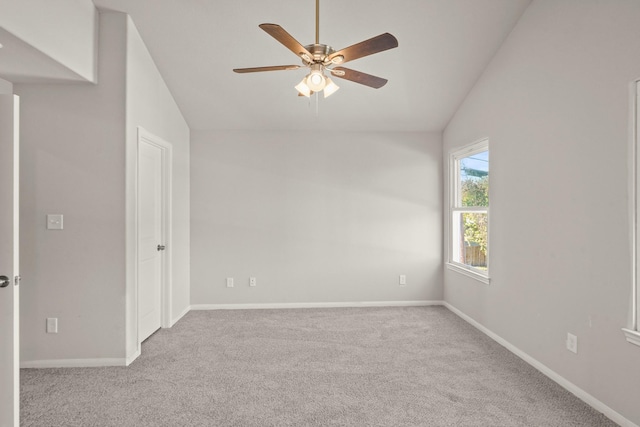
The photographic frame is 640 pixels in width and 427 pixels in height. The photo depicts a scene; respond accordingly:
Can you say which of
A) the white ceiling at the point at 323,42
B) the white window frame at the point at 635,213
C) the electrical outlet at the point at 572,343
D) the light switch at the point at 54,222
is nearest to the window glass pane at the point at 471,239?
the white ceiling at the point at 323,42

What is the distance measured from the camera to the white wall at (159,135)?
3352 mm

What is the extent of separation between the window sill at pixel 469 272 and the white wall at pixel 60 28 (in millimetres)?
3789

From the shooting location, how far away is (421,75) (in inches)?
165

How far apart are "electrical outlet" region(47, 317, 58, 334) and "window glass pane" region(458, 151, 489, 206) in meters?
3.90

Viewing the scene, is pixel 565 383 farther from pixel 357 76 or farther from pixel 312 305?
pixel 312 305

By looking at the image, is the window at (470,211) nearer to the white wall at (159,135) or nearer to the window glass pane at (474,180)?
the window glass pane at (474,180)

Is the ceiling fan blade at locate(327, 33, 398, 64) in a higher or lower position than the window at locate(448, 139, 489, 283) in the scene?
higher

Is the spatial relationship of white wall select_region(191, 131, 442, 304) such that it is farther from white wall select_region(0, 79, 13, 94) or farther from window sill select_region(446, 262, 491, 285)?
white wall select_region(0, 79, 13, 94)

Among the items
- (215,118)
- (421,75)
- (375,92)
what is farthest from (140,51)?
(421,75)

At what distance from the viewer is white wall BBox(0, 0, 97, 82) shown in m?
2.37

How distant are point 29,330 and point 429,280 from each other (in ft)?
13.5

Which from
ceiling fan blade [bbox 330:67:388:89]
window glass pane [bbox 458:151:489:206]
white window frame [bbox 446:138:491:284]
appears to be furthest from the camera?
white window frame [bbox 446:138:491:284]

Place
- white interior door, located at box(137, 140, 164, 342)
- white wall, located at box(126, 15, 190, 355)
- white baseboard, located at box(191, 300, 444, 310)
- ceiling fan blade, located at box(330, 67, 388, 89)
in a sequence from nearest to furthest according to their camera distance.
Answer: ceiling fan blade, located at box(330, 67, 388, 89)
white wall, located at box(126, 15, 190, 355)
white interior door, located at box(137, 140, 164, 342)
white baseboard, located at box(191, 300, 444, 310)

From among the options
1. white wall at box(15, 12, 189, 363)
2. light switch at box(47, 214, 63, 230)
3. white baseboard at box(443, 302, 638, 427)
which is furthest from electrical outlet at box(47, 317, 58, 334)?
white baseboard at box(443, 302, 638, 427)
